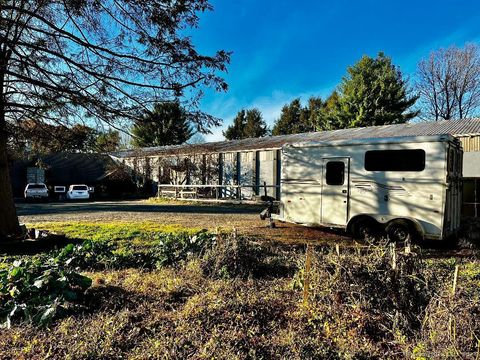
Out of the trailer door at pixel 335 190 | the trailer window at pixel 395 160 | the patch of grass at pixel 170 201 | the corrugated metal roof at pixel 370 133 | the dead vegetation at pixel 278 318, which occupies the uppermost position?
the corrugated metal roof at pixel 370 133

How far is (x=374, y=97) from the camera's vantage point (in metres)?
35.2

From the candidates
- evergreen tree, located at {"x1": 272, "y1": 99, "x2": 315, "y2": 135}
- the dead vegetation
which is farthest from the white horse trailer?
evergreen tree, located at {"x1": 272, "y1": 99, "x2": 315, "y2": 135}

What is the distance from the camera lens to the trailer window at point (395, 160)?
838 cm

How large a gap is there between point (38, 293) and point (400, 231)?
7.68 metres

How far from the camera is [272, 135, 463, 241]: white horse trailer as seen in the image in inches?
323

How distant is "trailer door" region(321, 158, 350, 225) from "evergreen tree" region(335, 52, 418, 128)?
2719 cm

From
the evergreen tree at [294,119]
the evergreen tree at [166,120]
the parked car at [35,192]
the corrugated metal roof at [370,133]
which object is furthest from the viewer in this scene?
the evergreen tree at [294,119]

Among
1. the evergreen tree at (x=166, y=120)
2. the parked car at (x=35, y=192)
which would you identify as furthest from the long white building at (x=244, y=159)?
the evergreen tree at (x=166, y=120)

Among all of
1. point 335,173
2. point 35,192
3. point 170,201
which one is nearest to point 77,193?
point 35,192

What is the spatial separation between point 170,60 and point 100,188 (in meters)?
32.4

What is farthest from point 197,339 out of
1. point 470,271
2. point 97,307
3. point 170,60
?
point 170,60

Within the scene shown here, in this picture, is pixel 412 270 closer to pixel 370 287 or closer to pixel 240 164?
pixel 370 287

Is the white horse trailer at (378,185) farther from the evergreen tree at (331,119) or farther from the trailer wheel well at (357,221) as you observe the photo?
the evergreen tree at (331,119)

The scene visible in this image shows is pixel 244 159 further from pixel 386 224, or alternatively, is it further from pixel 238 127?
pixel 238 127
